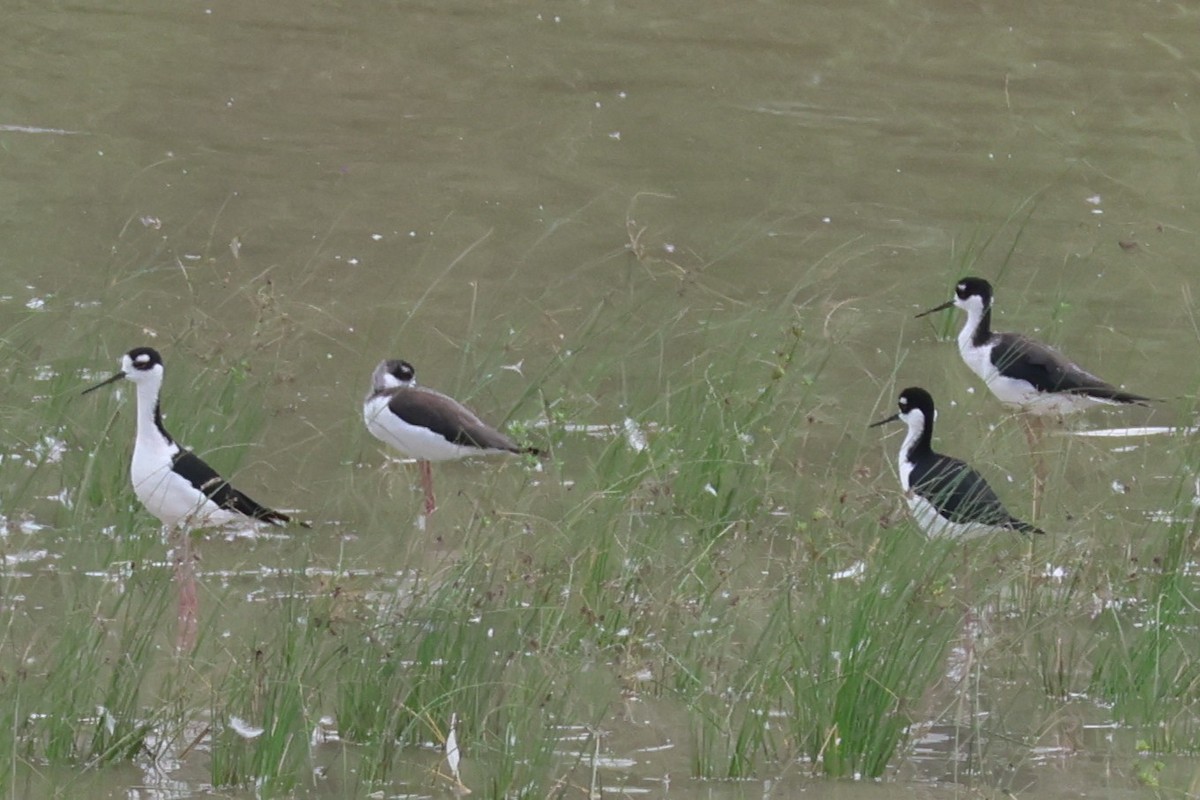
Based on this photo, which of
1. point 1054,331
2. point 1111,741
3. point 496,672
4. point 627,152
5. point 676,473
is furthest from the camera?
point 627,152

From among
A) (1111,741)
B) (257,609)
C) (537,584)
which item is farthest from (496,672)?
(1111,741)

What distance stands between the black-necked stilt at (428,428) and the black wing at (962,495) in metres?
1.64

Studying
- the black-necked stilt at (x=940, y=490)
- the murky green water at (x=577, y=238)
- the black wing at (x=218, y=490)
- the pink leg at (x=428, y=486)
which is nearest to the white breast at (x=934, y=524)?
the black-necked stilt at (x=940, y=490)

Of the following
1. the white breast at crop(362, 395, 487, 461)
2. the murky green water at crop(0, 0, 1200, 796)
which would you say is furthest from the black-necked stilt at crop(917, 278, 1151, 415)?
the white breast at crop(362, 395, 487, 461)

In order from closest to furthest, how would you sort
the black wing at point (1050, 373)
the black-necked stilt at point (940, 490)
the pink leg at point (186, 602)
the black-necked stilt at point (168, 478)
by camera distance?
the pink leg at point (186, 602) → the black-necked stilt at point (940, 490) → the black-necked stilt at point (168, 478) → the black wing at point (1050, 373)

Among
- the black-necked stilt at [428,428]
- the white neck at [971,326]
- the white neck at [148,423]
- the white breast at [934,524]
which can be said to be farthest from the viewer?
the white neck at [971,326]

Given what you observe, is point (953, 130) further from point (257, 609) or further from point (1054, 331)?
point (257, 609)

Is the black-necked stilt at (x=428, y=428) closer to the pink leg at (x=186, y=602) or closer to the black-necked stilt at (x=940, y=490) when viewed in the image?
the black-necked stilt at (x=940, y=490)

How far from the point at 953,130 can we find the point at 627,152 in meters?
2.69

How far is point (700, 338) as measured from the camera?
10727 mm

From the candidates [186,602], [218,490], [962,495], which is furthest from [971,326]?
[186,602]

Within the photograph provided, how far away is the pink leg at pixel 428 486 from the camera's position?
8461 mm

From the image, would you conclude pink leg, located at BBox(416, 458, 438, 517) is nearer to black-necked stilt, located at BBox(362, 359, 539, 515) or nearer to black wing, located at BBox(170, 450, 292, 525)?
black-necked stilt, located at BBox(362, 359, 539, 515)

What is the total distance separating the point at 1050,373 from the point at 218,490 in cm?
394
